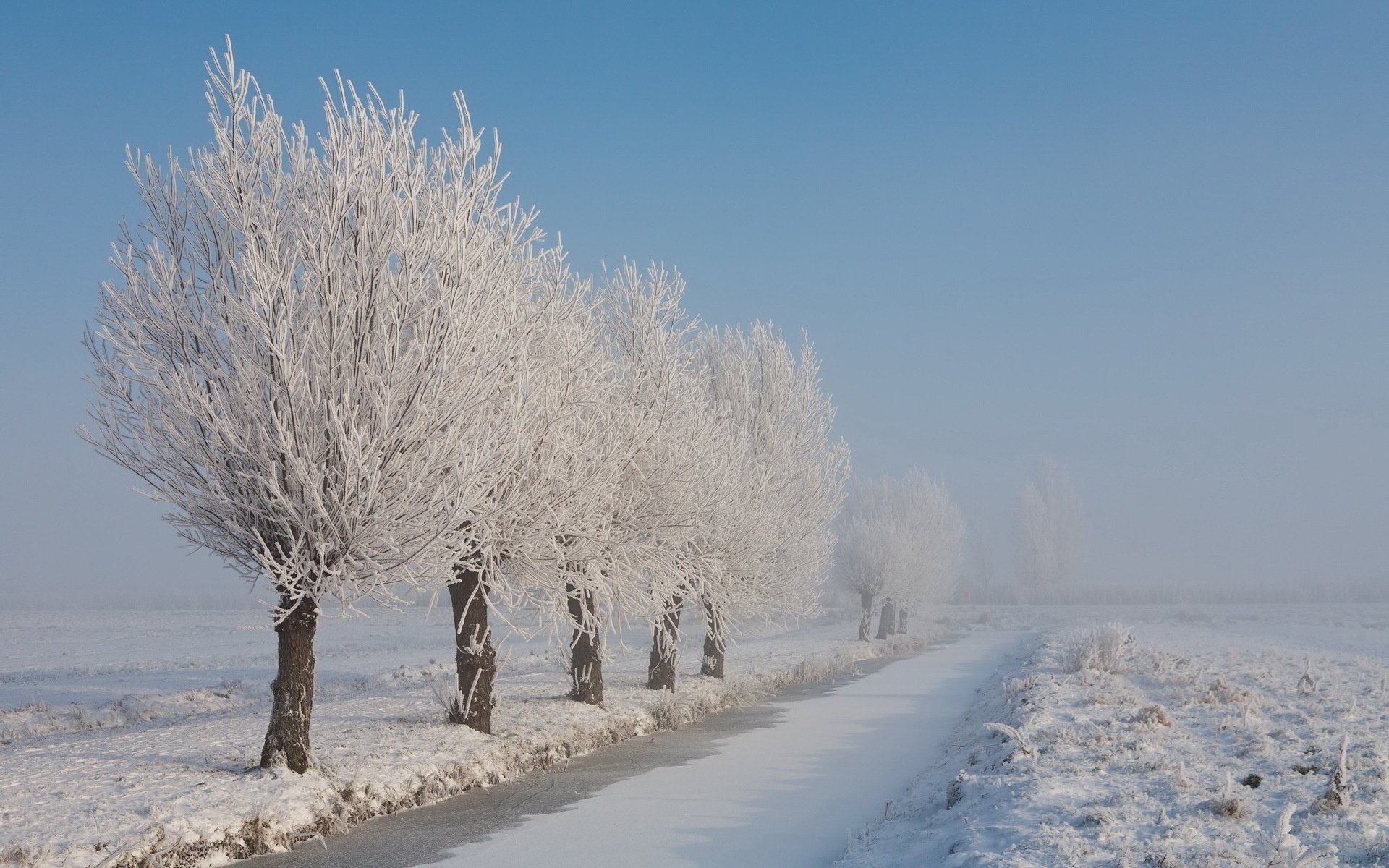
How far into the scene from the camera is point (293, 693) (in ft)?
33.2

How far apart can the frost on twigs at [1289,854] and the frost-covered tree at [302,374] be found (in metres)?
7.49

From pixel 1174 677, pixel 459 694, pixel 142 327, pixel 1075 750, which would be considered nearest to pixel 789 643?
pixel 1174 677

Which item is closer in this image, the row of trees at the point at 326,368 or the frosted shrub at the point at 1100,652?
the row of trees at the point at 326,368

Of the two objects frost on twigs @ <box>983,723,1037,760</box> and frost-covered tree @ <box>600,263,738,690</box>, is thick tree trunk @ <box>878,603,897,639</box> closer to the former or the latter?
frost-covered tree @ <box>600,263,738,690</box>

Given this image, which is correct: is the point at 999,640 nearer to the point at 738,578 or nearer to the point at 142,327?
the point at 738,578

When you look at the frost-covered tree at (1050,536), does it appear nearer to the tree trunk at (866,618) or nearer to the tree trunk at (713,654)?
the tree trunk at (866,618)

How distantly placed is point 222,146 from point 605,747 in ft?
34.6

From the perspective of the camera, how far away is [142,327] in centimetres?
965

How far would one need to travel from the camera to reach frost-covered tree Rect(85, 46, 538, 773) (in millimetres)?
9242

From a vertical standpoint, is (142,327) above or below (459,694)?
above

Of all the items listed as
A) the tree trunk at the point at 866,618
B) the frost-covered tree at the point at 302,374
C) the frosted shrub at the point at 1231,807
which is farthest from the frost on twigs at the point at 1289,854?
the tree trunk at the point at 866,618

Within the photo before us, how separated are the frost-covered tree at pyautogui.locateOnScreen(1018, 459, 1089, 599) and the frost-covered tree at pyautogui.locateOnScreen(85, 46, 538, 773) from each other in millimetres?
91896

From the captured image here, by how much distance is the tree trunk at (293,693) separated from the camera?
9.94 m

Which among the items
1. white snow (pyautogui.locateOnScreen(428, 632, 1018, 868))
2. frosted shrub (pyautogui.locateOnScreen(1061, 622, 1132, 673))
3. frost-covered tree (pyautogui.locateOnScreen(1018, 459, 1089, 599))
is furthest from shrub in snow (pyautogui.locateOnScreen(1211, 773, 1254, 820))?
frost-covered tree (pyautogui.locateOnScreen(1018, 459, 1089, 599))
